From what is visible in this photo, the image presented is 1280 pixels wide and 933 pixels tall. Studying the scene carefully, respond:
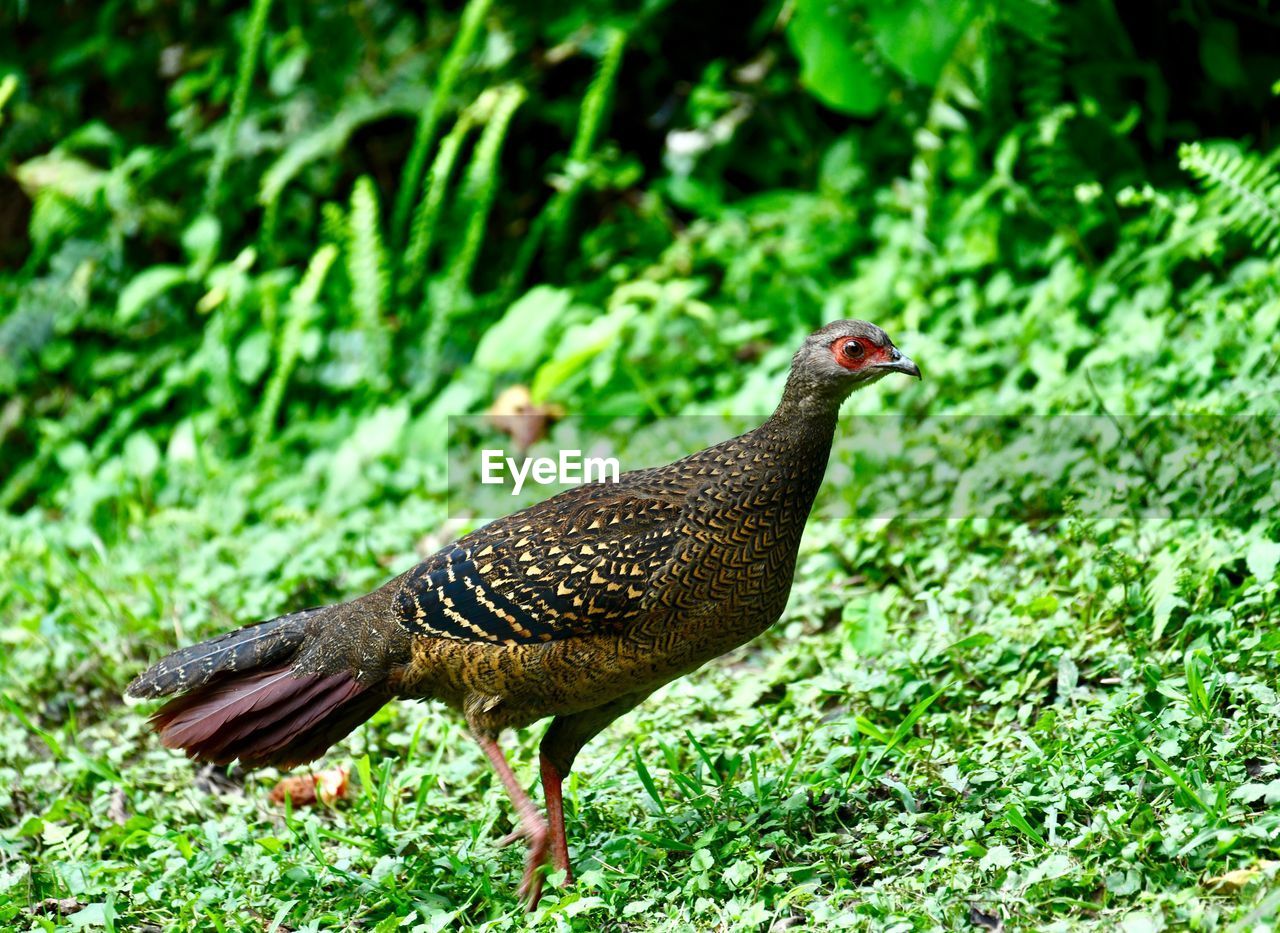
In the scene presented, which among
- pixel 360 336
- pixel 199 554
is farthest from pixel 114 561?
pixel 360 336

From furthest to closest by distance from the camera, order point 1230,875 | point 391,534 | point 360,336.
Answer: point 360,336 < point 391,534 < point 1230,875

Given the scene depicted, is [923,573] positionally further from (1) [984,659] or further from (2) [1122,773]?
(2) [1122,773]

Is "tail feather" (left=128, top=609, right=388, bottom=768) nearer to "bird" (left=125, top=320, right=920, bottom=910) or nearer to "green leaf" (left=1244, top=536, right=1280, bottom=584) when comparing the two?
"bird" (left=125, top=320, right=920, bottom=910)

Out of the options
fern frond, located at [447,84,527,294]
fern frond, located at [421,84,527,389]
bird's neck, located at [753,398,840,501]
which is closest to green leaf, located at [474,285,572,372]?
fern frond, located at [421,84,527,389]

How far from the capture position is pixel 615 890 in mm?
3633

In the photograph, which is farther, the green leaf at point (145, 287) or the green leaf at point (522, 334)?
the green leaf at point (145, 287)

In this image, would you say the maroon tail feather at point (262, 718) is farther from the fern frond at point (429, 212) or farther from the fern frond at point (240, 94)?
the fern frond at point (240, 94)

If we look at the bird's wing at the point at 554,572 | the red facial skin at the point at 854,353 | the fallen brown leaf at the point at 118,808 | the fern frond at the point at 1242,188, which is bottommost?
the fallen brown leaf at the point at 118,808

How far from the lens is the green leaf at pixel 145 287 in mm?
8320

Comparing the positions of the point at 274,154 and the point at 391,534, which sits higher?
the point at 274,154

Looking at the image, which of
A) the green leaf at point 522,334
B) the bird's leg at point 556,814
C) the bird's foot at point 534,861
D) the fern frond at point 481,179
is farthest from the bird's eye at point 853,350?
the fern frond at point 481,179

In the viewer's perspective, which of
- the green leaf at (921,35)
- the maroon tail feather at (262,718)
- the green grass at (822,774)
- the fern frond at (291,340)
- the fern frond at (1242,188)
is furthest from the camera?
the fern frond at (291,340)

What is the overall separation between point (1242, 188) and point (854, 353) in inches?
104

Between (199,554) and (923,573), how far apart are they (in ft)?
11.4
